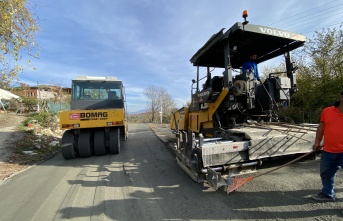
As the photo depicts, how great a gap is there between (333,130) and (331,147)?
242mm

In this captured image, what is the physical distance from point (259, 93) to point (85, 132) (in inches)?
221

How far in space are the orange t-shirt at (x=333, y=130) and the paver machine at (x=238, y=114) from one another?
85 cm

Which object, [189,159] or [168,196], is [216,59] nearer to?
[189,159]

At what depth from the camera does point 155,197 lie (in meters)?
3.84

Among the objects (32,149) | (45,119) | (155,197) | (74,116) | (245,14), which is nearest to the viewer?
(155,197)

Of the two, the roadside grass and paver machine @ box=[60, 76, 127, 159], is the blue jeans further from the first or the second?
the roadside grass

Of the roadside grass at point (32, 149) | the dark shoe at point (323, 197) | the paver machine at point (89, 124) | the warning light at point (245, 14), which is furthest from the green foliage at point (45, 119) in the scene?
the dark shoe at point (323, 197)

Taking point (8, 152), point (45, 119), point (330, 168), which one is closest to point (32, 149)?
point (8, 152)

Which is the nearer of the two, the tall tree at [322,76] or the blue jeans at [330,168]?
the blue jeans at [330,168]

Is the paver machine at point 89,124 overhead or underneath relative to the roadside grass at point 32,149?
overhead

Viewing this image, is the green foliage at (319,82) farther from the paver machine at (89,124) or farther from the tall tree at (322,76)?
the paver machine at (89,124)

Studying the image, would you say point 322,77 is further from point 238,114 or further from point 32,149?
point 32,149

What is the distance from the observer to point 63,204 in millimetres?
3766

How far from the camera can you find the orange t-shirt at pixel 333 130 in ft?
10.2
